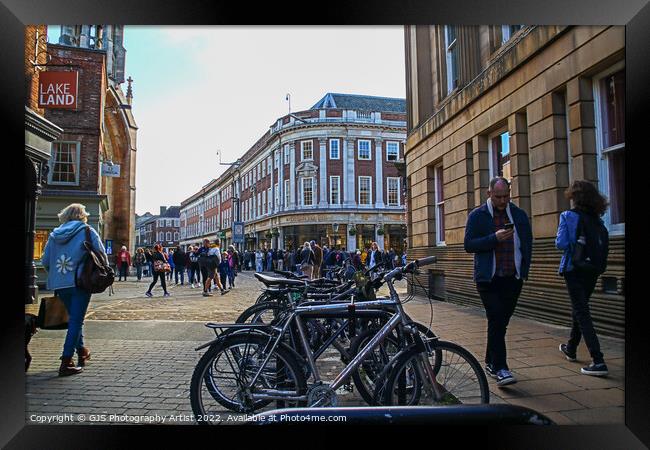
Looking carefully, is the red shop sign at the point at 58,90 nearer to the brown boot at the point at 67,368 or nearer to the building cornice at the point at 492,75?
the brown boot at the point at 67,368

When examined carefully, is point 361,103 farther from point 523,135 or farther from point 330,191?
point 330,191

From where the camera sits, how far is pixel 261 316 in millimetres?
4309

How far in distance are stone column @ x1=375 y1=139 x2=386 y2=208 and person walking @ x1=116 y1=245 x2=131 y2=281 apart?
160 inches

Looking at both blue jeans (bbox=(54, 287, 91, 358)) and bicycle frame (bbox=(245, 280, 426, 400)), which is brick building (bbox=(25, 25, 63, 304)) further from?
bicycle frame (bbox=(245, 280, 426, 400))

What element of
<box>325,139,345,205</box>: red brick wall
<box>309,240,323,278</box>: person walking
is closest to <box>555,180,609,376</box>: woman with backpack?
<box>325,139,345,205</box>: red brick wall

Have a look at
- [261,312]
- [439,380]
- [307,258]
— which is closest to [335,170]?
[307,258]

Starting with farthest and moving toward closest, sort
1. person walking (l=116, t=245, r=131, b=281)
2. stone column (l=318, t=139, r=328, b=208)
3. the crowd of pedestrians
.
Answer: stone column (l=318, t=139, r=328, b=208)
person walking (l=116, t=245, r=131, b=281)
the crowd of pedestrians

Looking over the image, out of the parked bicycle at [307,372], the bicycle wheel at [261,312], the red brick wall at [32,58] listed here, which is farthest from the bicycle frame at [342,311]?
the red brick wall at [32,58]

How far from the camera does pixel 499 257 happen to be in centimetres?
336

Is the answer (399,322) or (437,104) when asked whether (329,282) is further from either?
(437,104)

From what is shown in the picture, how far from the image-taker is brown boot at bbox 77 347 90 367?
11.8 ft
